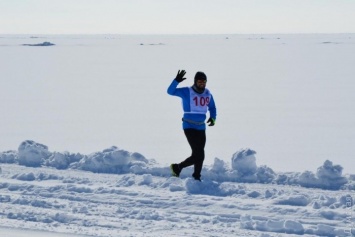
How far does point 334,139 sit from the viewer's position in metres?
12.0

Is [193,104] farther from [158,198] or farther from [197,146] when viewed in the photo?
[158,198]

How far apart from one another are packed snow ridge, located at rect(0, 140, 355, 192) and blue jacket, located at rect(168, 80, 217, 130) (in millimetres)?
796

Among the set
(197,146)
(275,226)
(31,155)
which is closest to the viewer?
(275,226)

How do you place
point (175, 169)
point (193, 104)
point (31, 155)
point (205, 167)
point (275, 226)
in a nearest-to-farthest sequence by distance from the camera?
1. point (275, 226)
2. point (193, 104)
3. point (175, 169)
4. point (205, 167)
5. point (31, 155)

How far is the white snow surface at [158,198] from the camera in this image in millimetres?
5805

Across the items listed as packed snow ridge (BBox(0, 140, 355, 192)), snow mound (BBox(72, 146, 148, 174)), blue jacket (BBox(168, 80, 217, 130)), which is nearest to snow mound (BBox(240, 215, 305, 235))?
packed snow ridge (BBox(0, 140, 355, 192))

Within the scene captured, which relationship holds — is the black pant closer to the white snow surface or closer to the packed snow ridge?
the white snow surface

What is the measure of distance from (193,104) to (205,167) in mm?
1154

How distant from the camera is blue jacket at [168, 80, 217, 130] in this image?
7.36 meters

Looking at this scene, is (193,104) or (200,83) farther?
(193,104)

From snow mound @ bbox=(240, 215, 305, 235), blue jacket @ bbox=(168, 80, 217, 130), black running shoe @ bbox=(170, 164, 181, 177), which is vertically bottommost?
snow mound @ bbox=(240, 215, 305, 235)

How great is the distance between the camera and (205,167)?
819 centimetres

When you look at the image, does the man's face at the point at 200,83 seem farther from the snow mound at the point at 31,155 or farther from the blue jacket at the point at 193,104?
the snow mound at the point at 31,155

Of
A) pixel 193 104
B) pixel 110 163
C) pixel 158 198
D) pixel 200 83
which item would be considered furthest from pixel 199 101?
pixel 110 163
